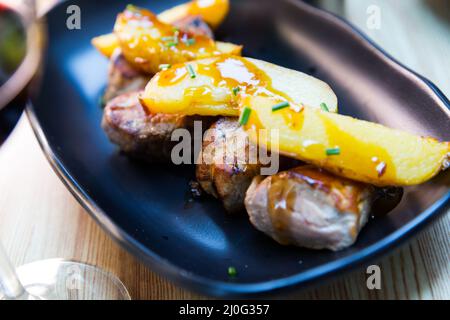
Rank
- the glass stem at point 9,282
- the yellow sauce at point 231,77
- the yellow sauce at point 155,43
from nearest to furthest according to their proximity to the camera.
→ 1. the glass stem at point 9,282
2. the yellow sauce at point 231,77
3. the yellow sauce at point 155,43

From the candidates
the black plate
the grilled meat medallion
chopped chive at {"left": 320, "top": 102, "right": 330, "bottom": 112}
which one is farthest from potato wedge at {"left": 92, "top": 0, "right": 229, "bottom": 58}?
the grilled meat medallion

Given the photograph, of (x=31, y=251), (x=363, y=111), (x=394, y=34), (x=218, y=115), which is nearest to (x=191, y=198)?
(x=218, y=115)

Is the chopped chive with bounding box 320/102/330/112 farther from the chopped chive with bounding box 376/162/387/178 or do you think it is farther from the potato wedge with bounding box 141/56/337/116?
the chopped chive with bounding box 376/162/387/178

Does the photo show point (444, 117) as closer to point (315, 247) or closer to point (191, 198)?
point (315, 247)

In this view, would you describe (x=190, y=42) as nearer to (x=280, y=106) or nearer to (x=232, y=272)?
(x=280, y=106)

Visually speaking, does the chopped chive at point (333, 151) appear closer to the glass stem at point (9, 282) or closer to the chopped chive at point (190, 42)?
the chopped chive at point (190, 42)

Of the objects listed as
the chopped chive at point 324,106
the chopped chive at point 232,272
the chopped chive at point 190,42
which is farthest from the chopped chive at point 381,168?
the chopped chive at point 190,42
